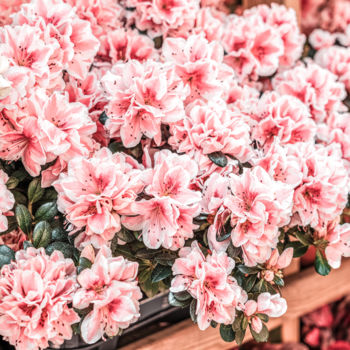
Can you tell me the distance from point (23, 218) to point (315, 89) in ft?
2.19

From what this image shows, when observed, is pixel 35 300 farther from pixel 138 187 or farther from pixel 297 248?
pixel 297 248

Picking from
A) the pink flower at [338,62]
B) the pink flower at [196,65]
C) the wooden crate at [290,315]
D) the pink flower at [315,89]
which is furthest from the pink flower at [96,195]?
the pink flower at [338,62]

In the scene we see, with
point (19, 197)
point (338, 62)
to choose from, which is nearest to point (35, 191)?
point (19, 197)

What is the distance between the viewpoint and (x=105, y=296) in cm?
75

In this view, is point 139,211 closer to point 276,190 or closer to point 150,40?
point 276,190

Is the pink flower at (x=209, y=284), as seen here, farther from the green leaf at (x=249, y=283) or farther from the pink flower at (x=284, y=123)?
the pink flower at (x=284, y=123)

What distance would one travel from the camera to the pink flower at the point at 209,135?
0.87m

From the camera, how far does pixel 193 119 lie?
89cm

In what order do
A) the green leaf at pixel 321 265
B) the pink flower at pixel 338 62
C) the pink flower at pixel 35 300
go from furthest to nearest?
the pink flower at pixel 338 62 → the green leaf at pixel 321 265 → the pink flower at pixel 35 300

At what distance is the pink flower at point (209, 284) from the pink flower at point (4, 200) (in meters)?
0.27

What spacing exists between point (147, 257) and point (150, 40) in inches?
18.0

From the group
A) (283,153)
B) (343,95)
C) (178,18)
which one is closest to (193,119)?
(283,153)

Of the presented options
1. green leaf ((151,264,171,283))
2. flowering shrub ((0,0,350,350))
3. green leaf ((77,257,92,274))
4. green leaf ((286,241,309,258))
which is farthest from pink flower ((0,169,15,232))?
green leaf ((286,241,309,258))

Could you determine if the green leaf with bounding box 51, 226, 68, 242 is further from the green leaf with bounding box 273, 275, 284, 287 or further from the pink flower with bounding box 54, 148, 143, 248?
the green leaf with bounding box 273, 275, 284, 287
